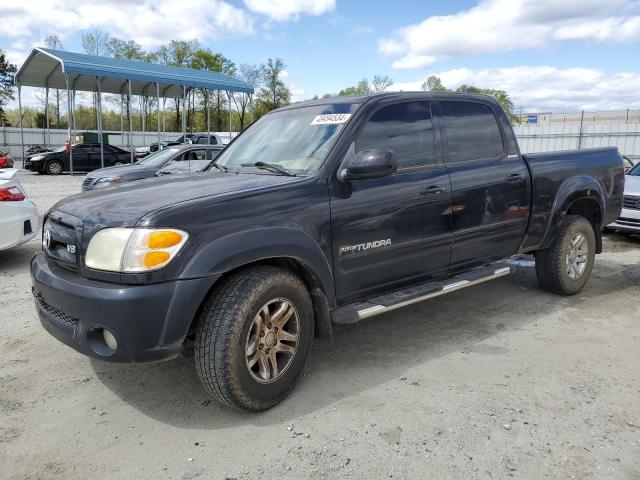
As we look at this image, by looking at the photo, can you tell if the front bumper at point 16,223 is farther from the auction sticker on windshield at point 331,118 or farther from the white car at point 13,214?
the auction sticker on windshield at point 331,118

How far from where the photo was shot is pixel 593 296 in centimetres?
539

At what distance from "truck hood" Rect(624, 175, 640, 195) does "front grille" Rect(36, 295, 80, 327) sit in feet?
26.7

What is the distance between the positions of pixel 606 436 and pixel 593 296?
2933mm

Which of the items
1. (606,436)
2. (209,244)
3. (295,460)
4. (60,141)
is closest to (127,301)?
(209,244)

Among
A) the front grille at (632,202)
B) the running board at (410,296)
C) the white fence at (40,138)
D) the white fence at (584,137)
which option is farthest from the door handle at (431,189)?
the white fence at (40,138)

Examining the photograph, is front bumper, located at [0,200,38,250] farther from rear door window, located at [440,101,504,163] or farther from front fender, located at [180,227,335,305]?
rear door window, located at [440,101,504,163]

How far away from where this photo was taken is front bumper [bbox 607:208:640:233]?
326 inches

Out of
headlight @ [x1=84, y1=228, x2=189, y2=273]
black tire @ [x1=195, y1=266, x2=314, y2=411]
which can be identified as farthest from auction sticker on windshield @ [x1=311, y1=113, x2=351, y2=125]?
headlight @ [x1=84, y1=228, x2=189, y2=273]

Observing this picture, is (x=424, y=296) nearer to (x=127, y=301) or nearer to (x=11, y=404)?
(x=127, y=301)

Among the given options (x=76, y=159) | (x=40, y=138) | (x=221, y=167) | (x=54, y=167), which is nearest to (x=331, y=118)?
(x=221, y=167)

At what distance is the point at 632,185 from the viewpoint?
8648mm

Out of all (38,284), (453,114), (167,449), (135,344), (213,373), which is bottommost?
(167,449)

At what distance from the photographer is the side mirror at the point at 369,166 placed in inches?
127

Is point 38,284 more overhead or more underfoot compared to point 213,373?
more overhead
